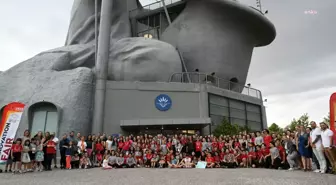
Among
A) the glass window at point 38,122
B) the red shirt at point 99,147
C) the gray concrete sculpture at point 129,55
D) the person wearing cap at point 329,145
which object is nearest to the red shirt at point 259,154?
the person wearing cap at point 329,145

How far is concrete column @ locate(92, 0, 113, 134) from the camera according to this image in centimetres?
2009

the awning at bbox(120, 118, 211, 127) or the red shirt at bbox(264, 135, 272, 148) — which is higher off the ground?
the awning at bbox(120, 118, 211, 127)

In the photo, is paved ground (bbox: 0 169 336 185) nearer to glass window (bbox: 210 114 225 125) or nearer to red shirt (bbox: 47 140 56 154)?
red shirt (bbox: 47 140 56 154)

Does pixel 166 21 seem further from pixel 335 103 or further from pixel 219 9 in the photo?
pixel 335 103

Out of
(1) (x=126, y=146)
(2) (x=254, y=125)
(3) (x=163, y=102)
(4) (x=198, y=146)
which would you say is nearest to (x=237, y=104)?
(2) (x=254, y=125)

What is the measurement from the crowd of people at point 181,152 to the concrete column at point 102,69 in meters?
5.24

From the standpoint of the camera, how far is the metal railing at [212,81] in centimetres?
2328

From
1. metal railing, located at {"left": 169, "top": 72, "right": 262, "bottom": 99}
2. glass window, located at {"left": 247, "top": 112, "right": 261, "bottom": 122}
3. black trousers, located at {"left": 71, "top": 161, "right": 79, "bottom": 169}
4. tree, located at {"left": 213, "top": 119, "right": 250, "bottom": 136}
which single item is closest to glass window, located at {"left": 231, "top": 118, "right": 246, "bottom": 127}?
glass window, located at {"left": 247, "top": 112, "right": 261, "bottom": 122}

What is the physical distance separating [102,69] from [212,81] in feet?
34.2

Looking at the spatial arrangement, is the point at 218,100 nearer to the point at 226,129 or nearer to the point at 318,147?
the point at 226,129

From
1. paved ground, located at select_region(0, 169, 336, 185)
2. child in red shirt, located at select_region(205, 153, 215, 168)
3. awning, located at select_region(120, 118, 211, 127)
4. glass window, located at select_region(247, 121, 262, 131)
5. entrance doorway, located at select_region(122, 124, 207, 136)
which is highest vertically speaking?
glass window, located at select_region(247, 121, 262, 131)

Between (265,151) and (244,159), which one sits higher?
(265,151)

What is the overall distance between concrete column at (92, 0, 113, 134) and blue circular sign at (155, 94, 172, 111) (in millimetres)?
4145

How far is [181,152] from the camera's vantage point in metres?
14.5
